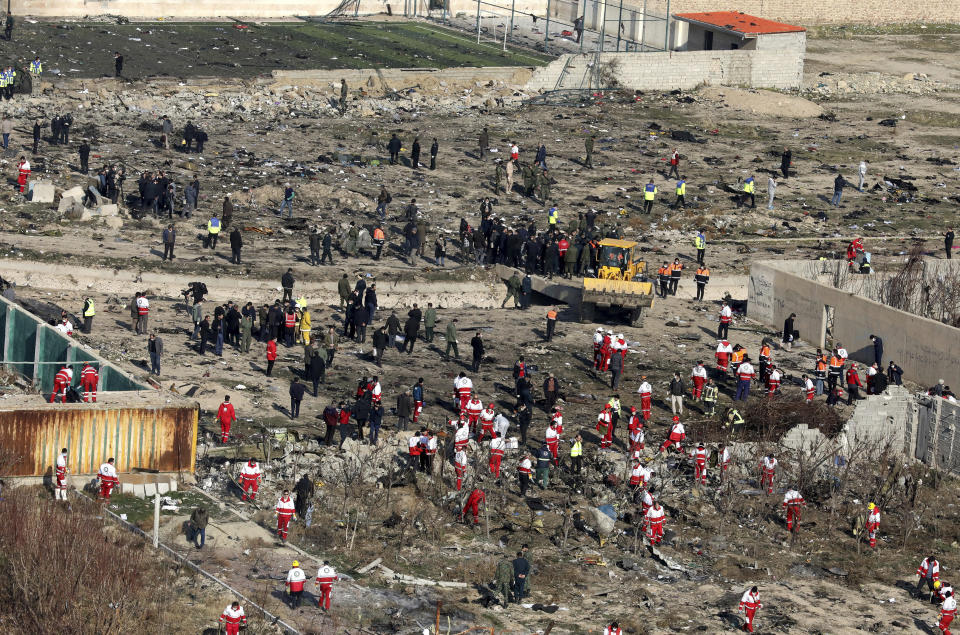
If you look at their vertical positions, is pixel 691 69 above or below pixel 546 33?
below

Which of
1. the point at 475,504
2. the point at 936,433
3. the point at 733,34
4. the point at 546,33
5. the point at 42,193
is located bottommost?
the point at 475,504

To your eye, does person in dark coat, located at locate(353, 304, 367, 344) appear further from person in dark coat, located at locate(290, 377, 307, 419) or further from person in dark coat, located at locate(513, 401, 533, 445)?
person in dark coat, located at locate(513, 401, 533, 445)

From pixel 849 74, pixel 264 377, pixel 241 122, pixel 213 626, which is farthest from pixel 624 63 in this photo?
pixel 213 626

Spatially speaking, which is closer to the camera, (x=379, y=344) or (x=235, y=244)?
(x=379, y=344)

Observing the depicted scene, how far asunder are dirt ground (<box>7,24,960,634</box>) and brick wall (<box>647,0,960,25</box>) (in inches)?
90.3

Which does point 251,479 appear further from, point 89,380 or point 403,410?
point 403,410

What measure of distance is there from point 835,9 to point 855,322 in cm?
3802

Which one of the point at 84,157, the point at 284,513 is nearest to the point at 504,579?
the point at 284,513

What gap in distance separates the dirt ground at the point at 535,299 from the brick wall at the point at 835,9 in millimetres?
2293

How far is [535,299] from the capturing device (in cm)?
4606

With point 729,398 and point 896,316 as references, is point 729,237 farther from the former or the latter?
point 729,398

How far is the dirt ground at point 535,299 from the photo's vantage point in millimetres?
30031

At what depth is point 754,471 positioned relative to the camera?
35312 mm

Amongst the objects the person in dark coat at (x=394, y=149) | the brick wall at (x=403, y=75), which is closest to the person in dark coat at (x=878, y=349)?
the person in dark coat at (x=394, y=149)
